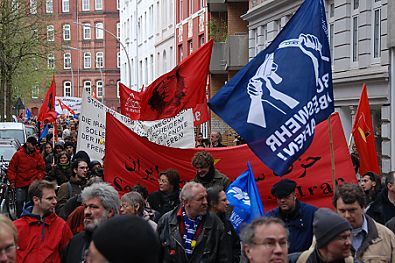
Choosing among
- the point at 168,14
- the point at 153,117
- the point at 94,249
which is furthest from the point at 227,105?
the point at 168,14

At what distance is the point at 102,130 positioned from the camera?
16609 mm

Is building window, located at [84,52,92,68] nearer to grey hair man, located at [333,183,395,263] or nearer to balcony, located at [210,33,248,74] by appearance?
balcony, located at [210,33,248,74]

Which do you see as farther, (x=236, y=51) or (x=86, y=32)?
(x=86, y=32)

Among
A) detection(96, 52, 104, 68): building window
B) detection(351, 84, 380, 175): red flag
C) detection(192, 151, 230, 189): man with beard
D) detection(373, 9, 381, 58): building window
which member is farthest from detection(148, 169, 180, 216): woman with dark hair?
detection(96, 52, 104, 68): building window

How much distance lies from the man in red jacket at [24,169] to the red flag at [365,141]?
738 centimetres

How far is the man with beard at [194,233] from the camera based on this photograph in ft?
26.0

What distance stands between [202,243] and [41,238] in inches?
53.3

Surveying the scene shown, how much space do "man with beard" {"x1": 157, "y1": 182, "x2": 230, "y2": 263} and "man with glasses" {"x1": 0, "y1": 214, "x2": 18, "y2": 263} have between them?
2.64 meters

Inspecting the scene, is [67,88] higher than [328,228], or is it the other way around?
[67,88]

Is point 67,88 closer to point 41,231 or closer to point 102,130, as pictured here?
point 102,130

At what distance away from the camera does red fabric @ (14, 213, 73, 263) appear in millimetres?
7578

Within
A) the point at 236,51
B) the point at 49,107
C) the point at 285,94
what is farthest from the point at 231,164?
the point at 236,51

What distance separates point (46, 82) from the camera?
78750 millimetres

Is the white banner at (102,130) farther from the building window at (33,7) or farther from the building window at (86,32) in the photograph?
the building window at (86,32)
